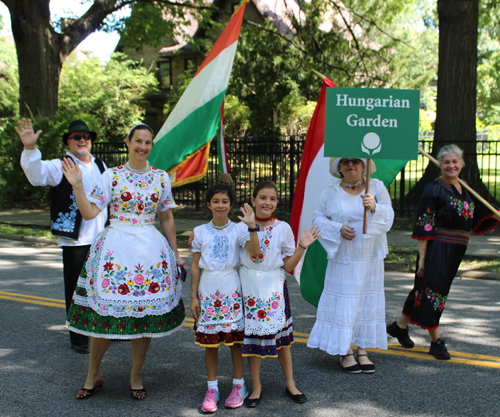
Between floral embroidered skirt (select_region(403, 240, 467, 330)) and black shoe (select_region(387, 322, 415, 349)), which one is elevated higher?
floral embroidered skirt (select_region(403, 240, 467, 330))

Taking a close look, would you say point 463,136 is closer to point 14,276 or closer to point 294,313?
point 294,313

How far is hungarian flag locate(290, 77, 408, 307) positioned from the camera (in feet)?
15.6

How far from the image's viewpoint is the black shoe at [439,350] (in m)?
4.52

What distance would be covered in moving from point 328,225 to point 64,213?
95.6 inches

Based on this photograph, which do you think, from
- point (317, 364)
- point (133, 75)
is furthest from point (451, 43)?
point (133, 75)

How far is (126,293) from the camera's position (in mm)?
3611

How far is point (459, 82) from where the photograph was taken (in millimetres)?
11766

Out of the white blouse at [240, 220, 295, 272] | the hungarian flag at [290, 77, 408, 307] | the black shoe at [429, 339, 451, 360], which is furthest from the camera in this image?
the hungarian flag at [290, 77, 408, 307]

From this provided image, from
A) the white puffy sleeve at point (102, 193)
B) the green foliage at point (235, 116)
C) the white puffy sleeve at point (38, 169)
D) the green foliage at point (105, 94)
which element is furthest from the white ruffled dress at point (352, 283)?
the green foliage at point (105, 94)

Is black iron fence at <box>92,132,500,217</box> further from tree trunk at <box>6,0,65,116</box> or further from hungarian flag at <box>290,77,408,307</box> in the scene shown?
hungarian flag at <box>290,77,408,307</box>

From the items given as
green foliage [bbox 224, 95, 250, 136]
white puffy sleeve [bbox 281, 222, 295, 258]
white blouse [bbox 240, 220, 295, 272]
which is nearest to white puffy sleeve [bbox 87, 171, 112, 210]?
white blouse [bbox 240, 220, 295, 272]

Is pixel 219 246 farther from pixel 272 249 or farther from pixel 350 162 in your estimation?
pixel 350 162

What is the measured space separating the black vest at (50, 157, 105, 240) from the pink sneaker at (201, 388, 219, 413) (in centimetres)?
202

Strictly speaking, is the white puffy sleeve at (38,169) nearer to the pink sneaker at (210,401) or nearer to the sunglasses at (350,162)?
the pink sneaker at (210,401)
